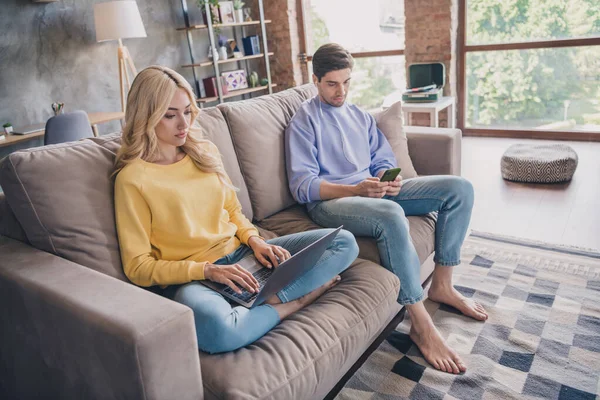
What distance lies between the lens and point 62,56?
408cm

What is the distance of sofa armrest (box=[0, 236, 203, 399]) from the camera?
3.18 ft

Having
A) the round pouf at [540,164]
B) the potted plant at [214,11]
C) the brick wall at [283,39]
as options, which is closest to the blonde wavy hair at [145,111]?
the round pouf at [540,164]

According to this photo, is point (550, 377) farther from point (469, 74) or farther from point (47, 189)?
point (469, 74)

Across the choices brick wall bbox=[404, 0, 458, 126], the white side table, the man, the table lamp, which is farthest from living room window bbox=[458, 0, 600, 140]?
the man

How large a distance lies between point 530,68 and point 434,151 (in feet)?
9.07

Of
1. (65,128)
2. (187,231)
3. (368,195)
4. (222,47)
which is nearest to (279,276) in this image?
(187,231)

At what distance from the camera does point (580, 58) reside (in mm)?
4172

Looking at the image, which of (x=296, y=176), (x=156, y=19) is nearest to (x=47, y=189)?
(x=296, y=176)

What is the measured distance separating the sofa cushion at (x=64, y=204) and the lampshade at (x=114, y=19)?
9.55 feet

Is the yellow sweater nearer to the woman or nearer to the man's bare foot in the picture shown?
the woman

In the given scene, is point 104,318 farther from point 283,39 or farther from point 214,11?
point 283,39

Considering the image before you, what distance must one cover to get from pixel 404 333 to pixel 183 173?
0.96m

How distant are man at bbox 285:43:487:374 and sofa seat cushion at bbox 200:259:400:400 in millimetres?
140

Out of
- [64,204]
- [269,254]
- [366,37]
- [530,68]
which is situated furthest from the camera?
[366,37]
